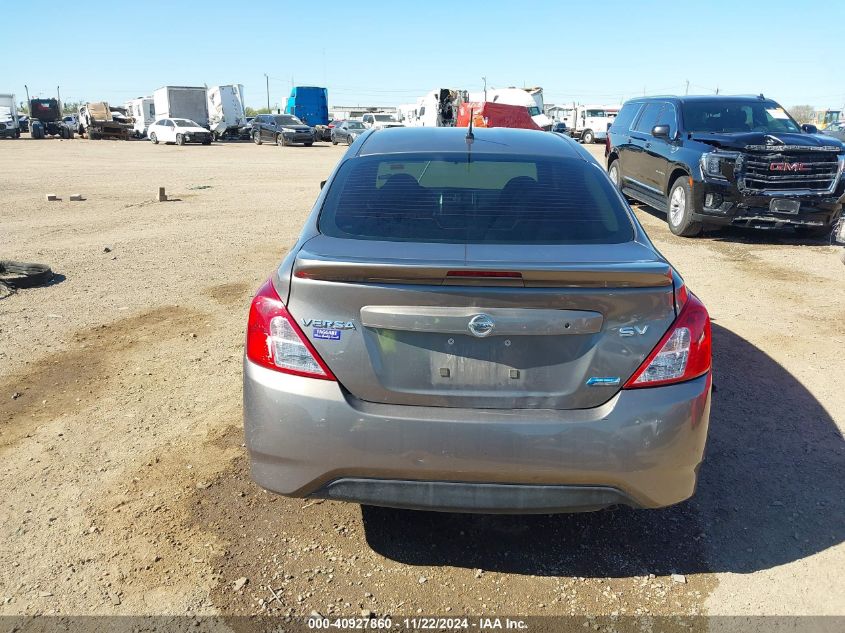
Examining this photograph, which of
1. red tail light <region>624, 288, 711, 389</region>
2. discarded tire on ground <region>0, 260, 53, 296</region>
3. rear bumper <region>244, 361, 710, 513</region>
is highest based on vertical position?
red tail light <region>624, 288, 711, 389</region>

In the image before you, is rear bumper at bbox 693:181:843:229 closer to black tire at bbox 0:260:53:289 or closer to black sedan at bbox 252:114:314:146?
black tire at bbox 0:260:53:289

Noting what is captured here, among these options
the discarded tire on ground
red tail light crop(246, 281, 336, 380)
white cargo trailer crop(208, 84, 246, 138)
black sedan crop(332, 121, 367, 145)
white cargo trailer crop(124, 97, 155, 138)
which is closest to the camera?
red tail light crop(246, 281, 336, 380)

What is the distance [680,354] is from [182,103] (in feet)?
151

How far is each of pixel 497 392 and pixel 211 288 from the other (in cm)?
521

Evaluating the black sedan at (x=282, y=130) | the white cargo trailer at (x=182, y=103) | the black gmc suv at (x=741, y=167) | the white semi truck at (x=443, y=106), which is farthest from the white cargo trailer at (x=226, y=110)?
the black gmc suv at (x=741, y=167)

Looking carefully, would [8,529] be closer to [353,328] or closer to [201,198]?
[353,328]

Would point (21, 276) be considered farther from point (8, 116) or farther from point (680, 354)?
point (8, 116)

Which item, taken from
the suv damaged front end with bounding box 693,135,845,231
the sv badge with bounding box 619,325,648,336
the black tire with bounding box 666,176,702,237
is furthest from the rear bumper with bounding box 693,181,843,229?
the sv badge with bounding box 619,325,648,336

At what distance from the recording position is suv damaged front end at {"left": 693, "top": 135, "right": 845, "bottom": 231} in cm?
890

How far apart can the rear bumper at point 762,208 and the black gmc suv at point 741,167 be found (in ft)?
0.04

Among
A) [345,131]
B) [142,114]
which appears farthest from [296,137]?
[142,114]

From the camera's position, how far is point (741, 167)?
8.92 meters

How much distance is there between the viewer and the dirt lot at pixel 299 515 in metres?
2.70

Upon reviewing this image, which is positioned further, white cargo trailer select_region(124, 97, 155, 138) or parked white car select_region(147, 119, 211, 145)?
white cargo trailer select_region(124, 97, 155, 138)
